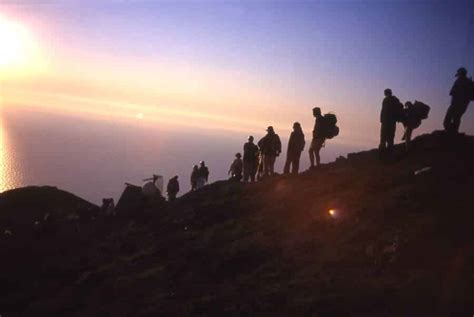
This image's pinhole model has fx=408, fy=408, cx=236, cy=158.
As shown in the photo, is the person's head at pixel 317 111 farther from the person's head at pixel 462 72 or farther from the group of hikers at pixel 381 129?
the person's head at pixel 462 72

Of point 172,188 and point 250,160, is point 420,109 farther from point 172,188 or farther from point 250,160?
point 172,188

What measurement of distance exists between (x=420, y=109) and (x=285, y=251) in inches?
367

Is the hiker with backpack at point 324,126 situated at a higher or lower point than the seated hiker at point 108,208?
higher

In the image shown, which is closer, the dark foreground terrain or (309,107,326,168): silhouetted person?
the dark foreground terrain

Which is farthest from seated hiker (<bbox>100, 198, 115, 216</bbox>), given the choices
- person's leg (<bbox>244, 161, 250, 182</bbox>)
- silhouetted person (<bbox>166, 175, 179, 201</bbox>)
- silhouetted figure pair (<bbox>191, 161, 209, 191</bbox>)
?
person's leg (<bbox>244, 161, 250, 182</bbox>)

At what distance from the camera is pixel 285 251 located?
11.4 meters

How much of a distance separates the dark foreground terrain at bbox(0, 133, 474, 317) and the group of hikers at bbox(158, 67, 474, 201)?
3.39 ft

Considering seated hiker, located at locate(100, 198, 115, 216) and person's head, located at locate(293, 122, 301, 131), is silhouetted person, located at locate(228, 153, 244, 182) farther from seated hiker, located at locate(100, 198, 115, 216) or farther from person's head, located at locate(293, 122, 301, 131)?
seated hiker, located at locate(100, 198, 115, 216)

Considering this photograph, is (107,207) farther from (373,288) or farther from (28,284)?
(373,288)

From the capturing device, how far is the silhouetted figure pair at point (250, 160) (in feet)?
72.0

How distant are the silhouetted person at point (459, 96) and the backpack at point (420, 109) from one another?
0.83m

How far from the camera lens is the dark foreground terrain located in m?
8.60

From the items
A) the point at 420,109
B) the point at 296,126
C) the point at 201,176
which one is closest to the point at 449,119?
the point at 420,109

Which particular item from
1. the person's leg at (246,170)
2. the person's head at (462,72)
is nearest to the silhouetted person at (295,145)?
the person's leg at (246,170)
